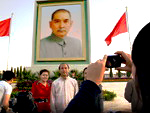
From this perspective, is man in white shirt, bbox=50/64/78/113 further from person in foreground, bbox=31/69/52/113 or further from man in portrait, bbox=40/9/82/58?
man in portrait, bbox=40/9/82/58

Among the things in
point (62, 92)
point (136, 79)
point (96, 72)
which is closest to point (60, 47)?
point (62, 92)

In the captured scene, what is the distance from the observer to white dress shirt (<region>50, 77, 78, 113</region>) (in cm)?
310

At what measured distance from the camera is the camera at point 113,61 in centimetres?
90

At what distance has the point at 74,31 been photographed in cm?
1123

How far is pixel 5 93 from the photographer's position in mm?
2441

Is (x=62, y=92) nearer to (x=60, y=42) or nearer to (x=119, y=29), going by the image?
(x=119, y=29)

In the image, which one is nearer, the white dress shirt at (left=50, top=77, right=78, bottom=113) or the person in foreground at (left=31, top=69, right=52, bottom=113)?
the white dress shirt at (left=50, top=77, right=78, bottom=113)

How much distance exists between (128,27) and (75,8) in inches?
175

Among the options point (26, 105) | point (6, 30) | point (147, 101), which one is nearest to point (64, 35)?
point (6, 30)

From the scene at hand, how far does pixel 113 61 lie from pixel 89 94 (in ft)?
1.18

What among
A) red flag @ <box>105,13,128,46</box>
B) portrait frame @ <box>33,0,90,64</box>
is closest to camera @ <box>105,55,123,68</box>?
red flag @ <box>105,13,128,46</box>

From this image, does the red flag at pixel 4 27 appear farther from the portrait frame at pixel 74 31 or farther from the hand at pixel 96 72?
the hand at pixel 96 72

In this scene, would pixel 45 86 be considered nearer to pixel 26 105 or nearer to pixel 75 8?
pixel 26 105

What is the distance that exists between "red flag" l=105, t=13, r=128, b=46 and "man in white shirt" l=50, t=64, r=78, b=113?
711cm
